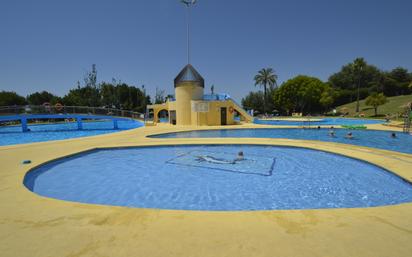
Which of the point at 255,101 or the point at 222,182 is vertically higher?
the point at 255,101

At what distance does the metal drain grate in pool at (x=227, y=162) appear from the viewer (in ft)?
26.9

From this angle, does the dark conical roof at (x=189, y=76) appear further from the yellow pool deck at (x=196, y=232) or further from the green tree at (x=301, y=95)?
the green tree at (x=301, y=95)

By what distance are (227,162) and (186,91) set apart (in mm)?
17140

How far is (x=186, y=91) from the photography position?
2498 cm

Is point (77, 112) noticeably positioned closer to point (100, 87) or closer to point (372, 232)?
point (372, 232)

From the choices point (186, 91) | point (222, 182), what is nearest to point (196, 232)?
point (222, 182)

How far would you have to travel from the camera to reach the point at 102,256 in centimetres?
258

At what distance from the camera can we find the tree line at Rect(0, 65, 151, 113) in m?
53.4

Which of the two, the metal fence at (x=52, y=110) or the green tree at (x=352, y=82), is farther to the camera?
the green tree at (x=352, y=82)

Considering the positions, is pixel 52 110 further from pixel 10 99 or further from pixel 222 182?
pixel 10 99

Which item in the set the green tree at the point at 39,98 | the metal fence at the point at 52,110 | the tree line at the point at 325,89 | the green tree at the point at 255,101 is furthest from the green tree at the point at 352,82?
the green tree at the point at 39,98

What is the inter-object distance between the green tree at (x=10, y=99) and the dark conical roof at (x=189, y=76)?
52.9 metres

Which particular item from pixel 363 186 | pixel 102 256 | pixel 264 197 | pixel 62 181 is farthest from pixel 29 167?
pixel 363 186

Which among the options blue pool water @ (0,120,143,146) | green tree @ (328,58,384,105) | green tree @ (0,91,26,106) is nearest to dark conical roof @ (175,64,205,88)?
blue pool water @ (0,120,143,146)
